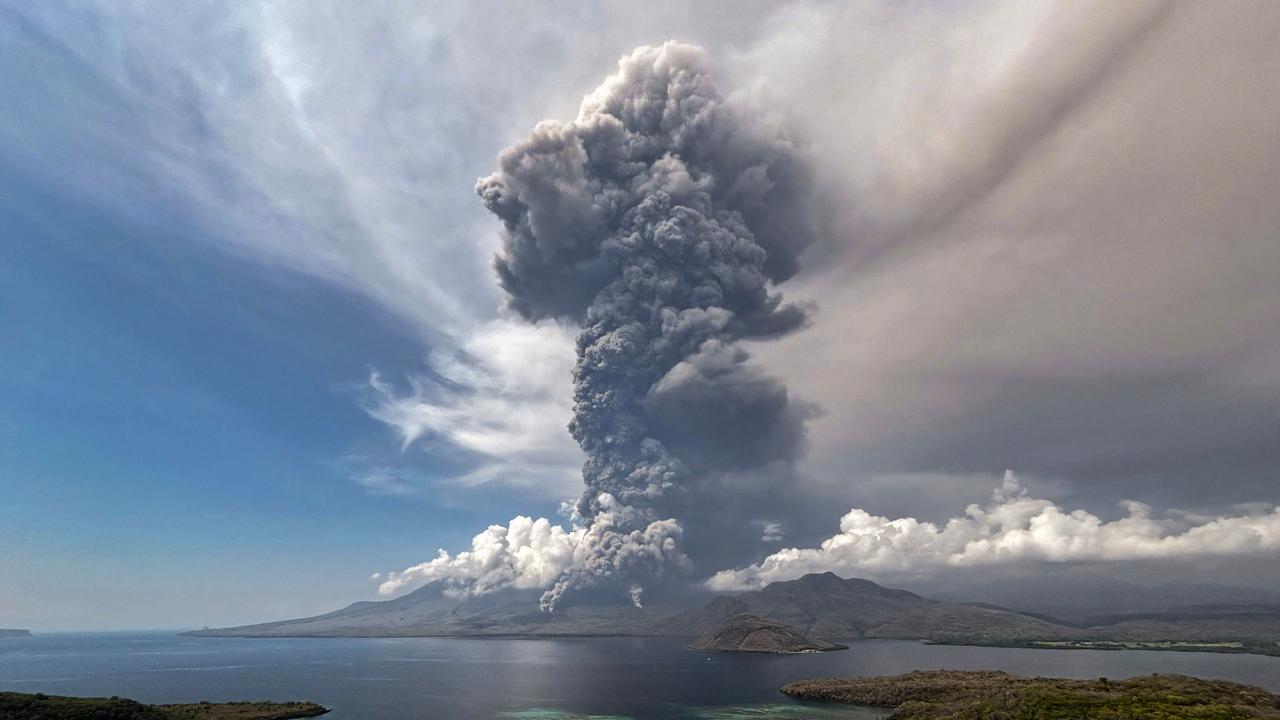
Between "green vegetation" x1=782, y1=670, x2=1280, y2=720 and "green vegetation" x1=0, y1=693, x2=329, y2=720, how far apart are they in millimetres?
147783

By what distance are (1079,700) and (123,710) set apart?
195m

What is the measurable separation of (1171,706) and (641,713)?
358ft

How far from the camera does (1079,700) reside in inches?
4936

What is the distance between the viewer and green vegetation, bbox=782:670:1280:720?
117m

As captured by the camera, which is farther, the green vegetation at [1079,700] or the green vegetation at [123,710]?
the green vegetation at [123,710]

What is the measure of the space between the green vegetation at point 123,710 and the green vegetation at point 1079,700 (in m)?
148

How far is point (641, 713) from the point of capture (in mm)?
162250

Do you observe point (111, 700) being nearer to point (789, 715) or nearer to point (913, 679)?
point (789, 715)

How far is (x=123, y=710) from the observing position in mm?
137250

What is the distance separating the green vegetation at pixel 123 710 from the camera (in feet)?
424

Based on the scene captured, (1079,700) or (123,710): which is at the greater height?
(123,710)

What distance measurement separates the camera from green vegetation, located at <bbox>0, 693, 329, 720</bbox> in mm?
129375

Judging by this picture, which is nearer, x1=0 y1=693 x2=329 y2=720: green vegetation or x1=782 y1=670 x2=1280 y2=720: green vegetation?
x1=782 y1=670 x2=1280 y2=720: green vegetation

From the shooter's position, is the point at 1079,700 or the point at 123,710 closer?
the point at 1079,700
